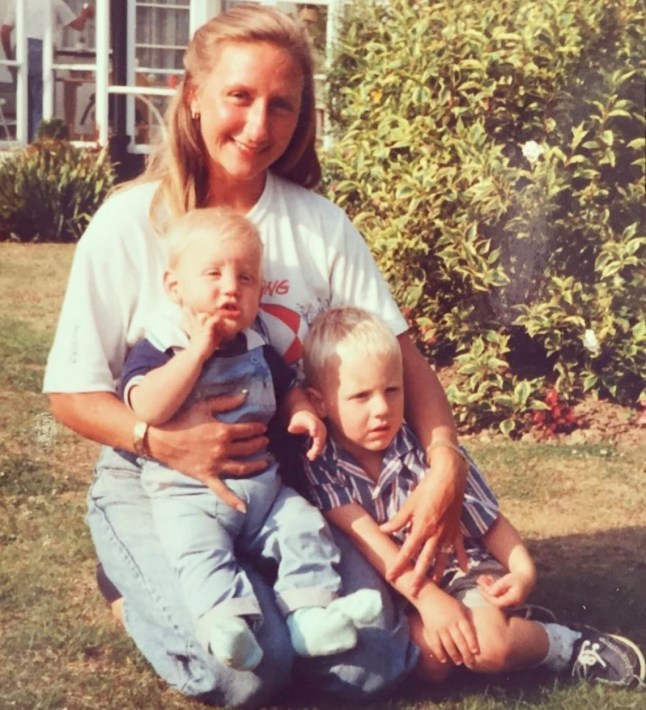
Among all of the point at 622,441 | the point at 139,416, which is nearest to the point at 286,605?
the point at 139,416

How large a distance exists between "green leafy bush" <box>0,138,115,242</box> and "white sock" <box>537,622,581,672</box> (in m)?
6.75

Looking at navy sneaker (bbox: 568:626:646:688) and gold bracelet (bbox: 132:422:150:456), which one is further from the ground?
gold bracelet (bbox: 132:422:150:456)

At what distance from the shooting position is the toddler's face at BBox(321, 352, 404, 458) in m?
3.00

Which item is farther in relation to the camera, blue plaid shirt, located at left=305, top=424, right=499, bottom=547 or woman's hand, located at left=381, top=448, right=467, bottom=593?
blue plaid shirt, located at left=305, top=424, right=499, bottom=547

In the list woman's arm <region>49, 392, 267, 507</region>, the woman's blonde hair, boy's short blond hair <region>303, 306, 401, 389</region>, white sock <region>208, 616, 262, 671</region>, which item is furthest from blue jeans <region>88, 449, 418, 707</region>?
the woman's blonde hair

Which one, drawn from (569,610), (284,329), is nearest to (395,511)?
(284,329)

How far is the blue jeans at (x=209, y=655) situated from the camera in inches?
109

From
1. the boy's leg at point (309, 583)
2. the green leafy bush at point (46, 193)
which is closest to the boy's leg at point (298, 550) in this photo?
the boy's leg at point (309, 583)

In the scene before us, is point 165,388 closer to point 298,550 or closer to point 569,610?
point 298,550

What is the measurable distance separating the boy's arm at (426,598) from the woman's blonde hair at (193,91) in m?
0.90

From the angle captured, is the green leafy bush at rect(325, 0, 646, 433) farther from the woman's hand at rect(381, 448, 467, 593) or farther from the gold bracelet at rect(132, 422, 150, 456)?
the gold bracelet at rect(132, 422, 150, 456)

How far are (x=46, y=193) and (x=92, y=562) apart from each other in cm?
573

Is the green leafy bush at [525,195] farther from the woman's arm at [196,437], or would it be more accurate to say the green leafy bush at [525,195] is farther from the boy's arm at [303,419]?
the woman's arm at [196,437]

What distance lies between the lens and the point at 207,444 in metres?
2.86
